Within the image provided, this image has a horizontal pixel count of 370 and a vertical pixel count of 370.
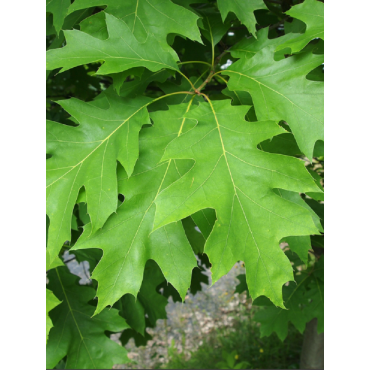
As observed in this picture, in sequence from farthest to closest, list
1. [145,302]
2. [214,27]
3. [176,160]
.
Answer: [145,302] < [214,27] < [176,160]

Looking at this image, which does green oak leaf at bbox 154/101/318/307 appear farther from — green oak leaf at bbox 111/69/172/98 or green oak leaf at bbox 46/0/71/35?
green oak leaf at bbox 46/0/71/35

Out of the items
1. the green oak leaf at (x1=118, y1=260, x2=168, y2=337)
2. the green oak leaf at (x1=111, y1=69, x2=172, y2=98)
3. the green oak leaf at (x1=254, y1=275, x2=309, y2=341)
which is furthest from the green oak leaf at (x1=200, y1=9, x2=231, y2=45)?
the green oak leaf at (x1=254, y1=275, x2=309, y2=341)

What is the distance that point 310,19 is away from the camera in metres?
0.91

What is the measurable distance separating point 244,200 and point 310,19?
1.66 ft

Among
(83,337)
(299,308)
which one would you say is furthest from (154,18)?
(299,308)

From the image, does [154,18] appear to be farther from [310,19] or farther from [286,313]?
[286,313]

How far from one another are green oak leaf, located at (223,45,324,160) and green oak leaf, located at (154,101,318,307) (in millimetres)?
80

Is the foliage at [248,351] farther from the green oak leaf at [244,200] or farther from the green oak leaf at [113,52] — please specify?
the green oak leaf at [113,52]

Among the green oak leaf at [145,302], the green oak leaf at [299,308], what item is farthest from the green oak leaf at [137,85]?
the green oak leaf at [299,308]

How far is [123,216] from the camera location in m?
0.92

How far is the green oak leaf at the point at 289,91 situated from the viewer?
0.90 meters

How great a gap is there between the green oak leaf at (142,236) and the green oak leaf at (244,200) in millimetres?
97

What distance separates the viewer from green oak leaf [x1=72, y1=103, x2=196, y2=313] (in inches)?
35.3
